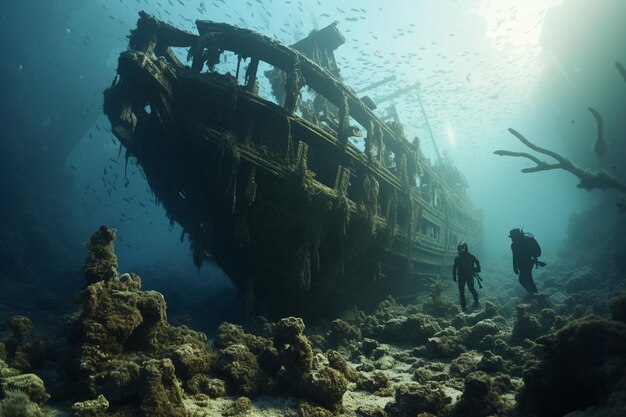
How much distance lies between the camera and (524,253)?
10.7 meters

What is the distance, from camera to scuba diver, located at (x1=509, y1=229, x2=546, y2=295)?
1052 cm

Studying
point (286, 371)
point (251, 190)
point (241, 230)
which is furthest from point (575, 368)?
point (241, 230)

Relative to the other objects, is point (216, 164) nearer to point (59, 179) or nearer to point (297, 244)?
point (297, 244)

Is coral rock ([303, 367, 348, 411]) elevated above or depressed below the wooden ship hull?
below

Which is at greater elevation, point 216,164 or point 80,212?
point 80,212

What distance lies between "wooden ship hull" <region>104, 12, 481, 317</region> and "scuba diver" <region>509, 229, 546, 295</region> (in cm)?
390

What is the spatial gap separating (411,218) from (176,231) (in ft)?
230

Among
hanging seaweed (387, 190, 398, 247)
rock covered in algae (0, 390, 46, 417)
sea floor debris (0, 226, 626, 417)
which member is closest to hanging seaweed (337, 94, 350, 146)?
hanging seaweed (387, 190, 398, 247)

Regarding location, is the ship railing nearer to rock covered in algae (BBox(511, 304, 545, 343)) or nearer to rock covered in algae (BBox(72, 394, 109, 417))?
rock covered in algae (BBox(511, 304, 545, 343))

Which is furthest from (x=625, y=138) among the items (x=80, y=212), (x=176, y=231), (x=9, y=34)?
(x=176, y=231)

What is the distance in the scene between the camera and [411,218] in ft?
43.5

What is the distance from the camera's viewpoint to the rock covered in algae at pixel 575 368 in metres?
2.97

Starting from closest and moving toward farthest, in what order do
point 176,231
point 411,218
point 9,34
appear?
point 411,218
point 9,34
point 176,231

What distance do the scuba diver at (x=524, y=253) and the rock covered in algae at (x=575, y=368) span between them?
27.0 ft
